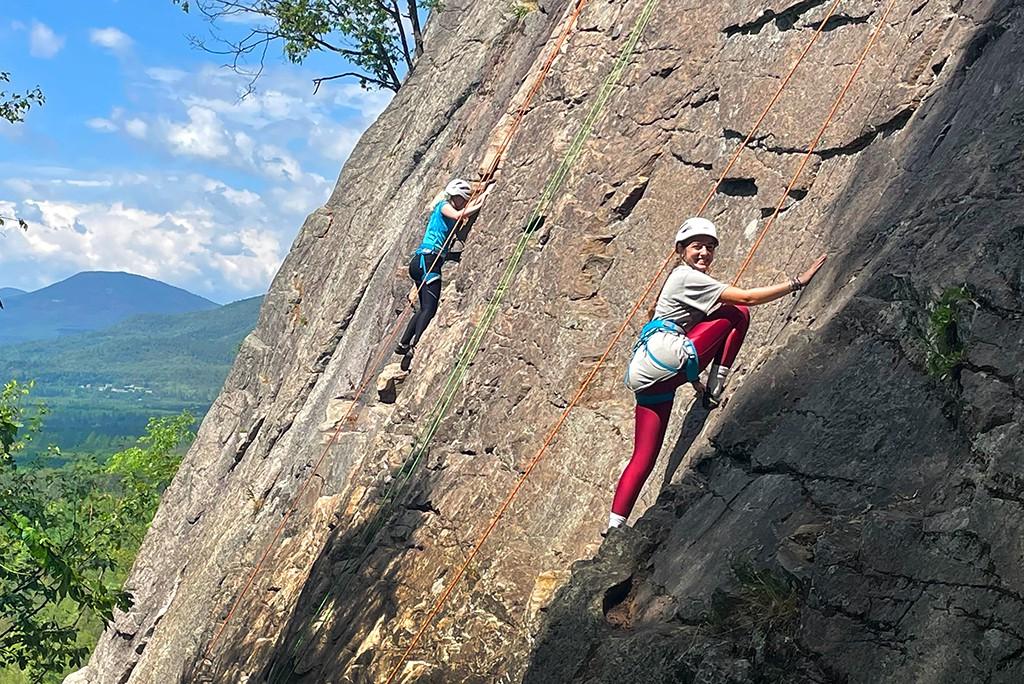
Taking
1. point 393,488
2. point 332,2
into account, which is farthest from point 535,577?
point 332,2

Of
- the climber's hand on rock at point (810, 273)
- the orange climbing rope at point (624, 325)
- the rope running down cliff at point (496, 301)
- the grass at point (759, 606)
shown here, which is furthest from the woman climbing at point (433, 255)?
the grass at point (759, 606)

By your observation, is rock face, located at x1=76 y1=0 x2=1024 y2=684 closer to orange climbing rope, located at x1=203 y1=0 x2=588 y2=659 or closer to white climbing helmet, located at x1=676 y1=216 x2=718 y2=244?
orange climbing rope, located at x1=203 y1=0 x2=588 y2=659

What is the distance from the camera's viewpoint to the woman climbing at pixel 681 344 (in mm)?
7438

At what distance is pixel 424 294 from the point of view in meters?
13.4

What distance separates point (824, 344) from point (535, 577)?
11.2ft

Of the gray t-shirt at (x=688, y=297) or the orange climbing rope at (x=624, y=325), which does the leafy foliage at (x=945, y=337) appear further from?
the orange climbing rope at (x=624, y=325)

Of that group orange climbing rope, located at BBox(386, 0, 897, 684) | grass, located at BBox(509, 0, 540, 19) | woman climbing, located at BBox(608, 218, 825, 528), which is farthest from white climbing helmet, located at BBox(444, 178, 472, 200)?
woman climbing, located at BBox(608, 218, 825, 528)

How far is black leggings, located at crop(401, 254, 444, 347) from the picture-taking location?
13.3m

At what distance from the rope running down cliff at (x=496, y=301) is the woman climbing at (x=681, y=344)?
3.94 metres

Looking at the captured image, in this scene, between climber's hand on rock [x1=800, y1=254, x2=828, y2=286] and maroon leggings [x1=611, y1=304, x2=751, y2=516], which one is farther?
maroon leggings [x1=611, y1=304, x2=751, y2=516]

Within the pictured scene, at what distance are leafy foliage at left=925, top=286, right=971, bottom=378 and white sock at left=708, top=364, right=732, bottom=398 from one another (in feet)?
7.48

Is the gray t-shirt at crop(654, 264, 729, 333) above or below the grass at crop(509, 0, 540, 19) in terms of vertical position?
below

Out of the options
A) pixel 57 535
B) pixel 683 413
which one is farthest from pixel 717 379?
pixel 57 535

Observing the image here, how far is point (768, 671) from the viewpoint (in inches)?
200
